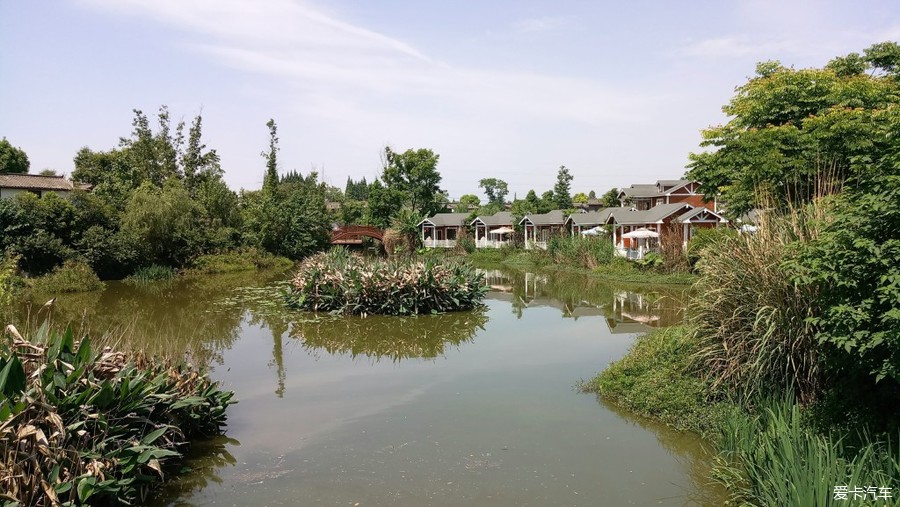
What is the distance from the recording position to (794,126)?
1677 cm

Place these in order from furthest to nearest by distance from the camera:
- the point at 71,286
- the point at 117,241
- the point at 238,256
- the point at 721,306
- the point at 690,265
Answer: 1. the point at 238,256
2. the point at 117,241
3. the point at 690,265
4. the point at 71,286
5. the point at 721,306

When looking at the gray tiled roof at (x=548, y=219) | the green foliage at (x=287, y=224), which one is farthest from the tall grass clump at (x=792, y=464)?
the gray tiled roof at (x=548, y=219)

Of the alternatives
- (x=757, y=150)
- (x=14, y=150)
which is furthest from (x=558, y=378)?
→ (x=14, y=150)

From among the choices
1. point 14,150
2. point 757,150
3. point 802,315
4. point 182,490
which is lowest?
point 182,490

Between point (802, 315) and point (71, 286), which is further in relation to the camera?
point (71, 286)

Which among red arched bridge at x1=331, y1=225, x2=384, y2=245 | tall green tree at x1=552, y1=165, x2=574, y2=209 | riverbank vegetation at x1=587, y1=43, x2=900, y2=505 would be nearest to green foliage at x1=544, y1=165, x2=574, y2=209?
tall green tree at x1=552, y1=165, x2=574, y2=209

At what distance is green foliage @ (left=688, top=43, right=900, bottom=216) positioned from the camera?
1522cm

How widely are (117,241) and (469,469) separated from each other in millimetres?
24213

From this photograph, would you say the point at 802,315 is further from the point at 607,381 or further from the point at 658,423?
the point at 607,381

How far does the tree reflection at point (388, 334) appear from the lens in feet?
37.2

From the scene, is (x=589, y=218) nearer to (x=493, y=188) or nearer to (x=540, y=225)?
(x=540, y=225)

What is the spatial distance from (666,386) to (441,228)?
40907 mm

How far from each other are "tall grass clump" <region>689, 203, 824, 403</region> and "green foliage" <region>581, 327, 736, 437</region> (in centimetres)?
31

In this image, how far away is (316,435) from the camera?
6836mm
